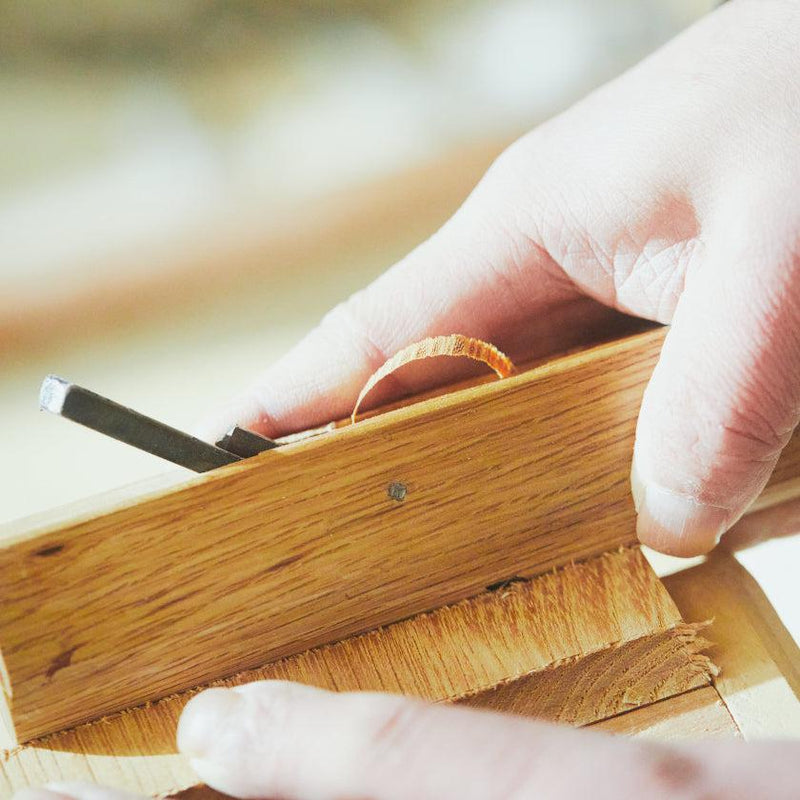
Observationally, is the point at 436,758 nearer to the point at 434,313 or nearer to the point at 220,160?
the point at 434,313

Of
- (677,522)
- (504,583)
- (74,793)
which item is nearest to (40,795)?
(74,793)

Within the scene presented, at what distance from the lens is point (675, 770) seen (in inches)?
20.3

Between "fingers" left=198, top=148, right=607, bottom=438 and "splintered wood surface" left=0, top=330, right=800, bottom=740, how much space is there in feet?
0.78

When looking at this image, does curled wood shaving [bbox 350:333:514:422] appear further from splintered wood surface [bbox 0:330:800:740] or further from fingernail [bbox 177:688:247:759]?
fingernail [bbox 177:688:247:759]

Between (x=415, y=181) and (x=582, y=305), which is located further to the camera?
(x=415, y=181)

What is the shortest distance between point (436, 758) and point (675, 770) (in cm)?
14

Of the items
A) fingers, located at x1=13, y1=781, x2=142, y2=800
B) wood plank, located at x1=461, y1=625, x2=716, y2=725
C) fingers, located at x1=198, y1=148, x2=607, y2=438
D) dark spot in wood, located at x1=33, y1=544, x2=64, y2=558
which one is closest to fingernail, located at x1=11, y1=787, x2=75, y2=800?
fingers, located at x1=13, y1=781, x2=142, y2=800

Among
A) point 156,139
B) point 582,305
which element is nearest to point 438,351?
point 582,305

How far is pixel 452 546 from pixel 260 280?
2.57 feet

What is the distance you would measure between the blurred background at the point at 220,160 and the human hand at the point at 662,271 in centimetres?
37

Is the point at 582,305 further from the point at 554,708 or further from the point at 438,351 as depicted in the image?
the point at 554,708

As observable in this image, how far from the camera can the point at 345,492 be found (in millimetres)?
649

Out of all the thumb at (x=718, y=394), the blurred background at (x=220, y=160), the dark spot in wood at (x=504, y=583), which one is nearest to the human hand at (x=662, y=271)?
the thumb at (x=718, y=394)

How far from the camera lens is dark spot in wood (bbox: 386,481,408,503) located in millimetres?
663
